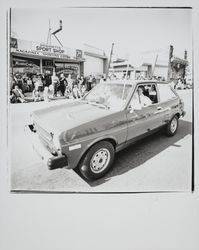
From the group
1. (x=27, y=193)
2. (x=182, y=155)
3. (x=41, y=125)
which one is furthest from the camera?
(x=182, y=155)

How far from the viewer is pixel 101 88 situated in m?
2.17

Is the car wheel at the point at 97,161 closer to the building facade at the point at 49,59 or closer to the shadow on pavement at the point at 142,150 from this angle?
the shadow on pavement at the point at 142,150

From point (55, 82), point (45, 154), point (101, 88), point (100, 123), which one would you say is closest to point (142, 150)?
point (100, 123)

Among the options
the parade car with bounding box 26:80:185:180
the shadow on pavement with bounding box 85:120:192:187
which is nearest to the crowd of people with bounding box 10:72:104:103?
the parade car with bounding box 26:80:185:180

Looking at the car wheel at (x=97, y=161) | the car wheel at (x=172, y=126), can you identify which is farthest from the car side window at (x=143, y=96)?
the car wheel at (x=97, y=161)

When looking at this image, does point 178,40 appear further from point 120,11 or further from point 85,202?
point 85,202

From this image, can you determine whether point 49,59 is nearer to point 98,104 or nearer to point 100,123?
point 98,104

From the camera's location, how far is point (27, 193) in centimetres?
198

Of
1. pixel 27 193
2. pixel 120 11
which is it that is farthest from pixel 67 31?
pixel 27 193

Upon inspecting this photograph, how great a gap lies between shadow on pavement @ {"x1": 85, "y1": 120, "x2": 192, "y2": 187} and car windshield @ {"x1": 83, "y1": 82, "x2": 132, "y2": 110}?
563 millimetres

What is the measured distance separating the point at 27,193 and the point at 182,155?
1777 mm

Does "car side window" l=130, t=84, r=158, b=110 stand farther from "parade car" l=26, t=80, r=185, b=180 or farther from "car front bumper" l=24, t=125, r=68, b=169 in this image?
"car front bumper" l=24, t=125, r=68, b=169

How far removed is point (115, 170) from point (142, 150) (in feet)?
1.51

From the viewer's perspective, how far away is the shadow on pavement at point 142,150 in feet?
6.47
